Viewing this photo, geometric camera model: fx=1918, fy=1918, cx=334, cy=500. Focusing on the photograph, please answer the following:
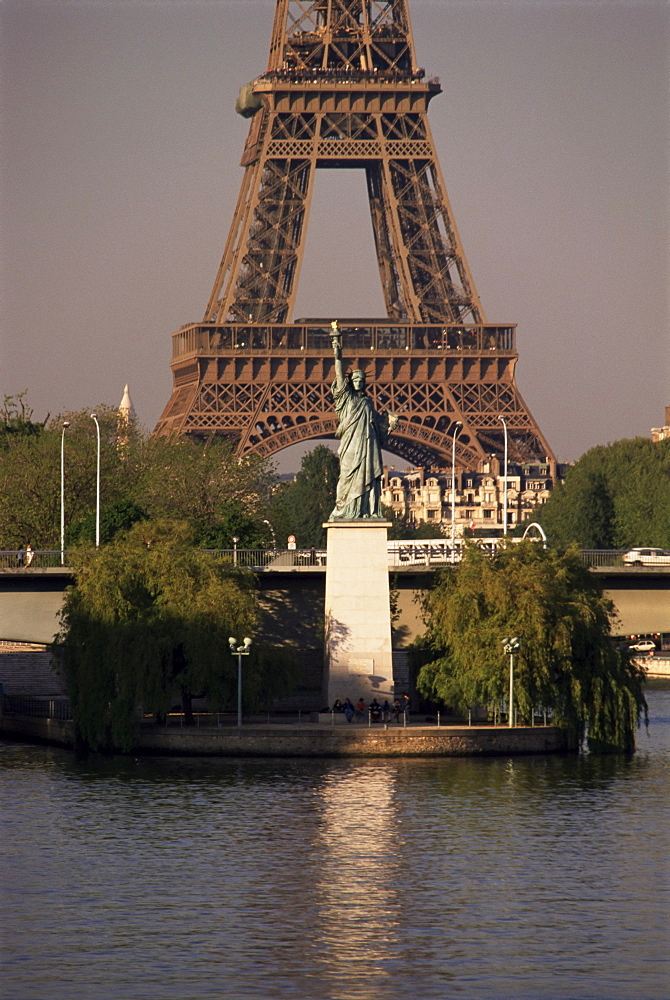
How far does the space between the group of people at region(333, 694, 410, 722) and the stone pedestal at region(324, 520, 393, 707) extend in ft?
0.79

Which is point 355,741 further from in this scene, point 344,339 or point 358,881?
point 344,339

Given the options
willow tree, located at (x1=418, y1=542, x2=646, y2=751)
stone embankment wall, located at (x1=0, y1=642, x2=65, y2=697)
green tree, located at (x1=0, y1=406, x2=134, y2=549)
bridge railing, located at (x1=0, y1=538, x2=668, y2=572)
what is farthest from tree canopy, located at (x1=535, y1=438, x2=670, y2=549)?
willow tree, located at (x1=418, y1=542, x2=646, y2=751)

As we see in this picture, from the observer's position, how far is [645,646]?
103 m

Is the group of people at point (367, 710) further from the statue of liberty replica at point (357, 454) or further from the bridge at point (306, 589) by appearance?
the bridge at point (306, 589)

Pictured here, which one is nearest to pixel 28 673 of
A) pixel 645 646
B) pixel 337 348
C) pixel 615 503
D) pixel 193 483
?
pixel 193 483

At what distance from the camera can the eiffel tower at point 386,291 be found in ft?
388

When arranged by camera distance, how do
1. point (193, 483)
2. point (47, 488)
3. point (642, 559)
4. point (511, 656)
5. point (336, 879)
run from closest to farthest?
1. point (336, 879)
2. point (511, 656)
3. point (642, 559)
4. point (47, 488)
5. point (193, 483)

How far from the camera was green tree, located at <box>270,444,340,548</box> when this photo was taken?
105375 mm

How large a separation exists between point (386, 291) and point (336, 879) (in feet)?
310

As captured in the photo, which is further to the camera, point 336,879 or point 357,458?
point 357,458

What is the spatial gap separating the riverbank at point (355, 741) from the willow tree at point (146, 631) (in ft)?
4.43

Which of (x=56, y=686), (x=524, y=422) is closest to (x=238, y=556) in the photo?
(x=56, y=686)

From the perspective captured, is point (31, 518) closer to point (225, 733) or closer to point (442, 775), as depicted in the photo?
point (225, 733)

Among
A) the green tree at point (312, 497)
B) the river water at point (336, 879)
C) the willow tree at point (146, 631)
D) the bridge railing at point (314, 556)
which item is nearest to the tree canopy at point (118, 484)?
the bridge railing at point (314, 556)
